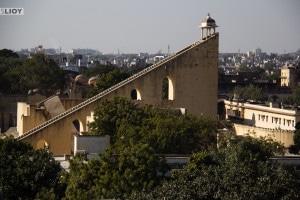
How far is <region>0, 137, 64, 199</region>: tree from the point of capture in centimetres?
1992

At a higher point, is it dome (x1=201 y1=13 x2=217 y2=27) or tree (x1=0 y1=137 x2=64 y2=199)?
dome (x1=201 y1=13 x2=217 y2=27)

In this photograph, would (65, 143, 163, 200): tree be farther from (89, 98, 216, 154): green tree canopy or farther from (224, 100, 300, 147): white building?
(224, 100, 300, 147): white building

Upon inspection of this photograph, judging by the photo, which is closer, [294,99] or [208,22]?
[208,22]

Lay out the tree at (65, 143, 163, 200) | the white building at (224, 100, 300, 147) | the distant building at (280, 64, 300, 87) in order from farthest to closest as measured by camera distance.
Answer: the distant building at (280, 64, 300, 87), the white building at (224, 100, 300, 147), the tree at (65, 143, 163, 200)

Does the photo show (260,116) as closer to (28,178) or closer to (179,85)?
(179,85)

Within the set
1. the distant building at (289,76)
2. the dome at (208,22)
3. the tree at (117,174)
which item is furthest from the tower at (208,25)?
the distant building at (289,76)

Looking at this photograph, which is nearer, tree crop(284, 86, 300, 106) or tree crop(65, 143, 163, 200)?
tree crop(65, 143, 163, 200)

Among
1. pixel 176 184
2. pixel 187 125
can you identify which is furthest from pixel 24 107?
pixel 176 184

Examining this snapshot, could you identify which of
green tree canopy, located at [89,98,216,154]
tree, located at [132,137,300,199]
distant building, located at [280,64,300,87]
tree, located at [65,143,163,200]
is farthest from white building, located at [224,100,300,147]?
distant building, located at [280,64,300,87]

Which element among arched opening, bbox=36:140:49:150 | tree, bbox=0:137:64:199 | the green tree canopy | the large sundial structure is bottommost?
arched opening, bbox=36:140:49:150

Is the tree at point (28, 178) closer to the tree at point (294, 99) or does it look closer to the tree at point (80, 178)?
the tree at point (80, 178)

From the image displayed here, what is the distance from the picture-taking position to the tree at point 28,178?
19922 millimetres

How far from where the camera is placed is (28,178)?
2027cm

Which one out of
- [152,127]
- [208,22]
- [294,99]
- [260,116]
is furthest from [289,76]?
[152,127]
